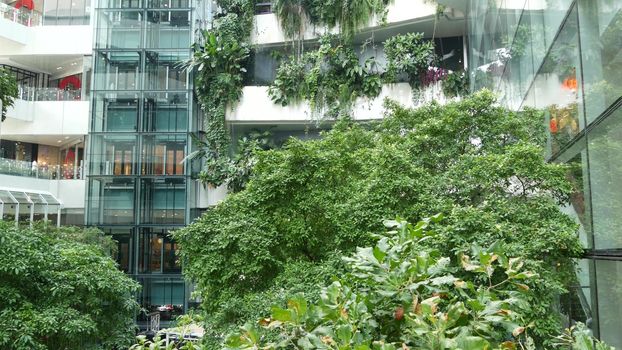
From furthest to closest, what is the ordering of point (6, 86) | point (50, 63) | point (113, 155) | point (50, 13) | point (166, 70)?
point (50, 63), point (50, 13), point (166, 70), point (113, 155), point (6, 86)

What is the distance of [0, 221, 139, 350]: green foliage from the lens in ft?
29.6

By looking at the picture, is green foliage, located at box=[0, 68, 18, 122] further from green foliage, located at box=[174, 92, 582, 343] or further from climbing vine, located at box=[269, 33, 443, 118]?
climbing vine, located at box=[269, 33, 443, 118]

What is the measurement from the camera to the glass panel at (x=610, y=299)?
5.44 meters

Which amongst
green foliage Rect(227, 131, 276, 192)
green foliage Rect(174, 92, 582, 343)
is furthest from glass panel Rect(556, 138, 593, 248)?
green foliage Rect(227, 131, 276, 192)

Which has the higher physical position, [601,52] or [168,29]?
[168,29]

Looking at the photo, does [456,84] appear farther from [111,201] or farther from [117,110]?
[111,201]

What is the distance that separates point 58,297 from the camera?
984 centimetres

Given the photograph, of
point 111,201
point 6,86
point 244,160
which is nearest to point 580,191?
point 6,86

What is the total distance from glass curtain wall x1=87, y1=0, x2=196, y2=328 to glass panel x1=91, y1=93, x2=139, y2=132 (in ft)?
0.12

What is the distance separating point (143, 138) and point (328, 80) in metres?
7.47

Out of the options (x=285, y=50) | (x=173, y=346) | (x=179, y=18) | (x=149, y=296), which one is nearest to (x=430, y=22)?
(x=285, y=50)

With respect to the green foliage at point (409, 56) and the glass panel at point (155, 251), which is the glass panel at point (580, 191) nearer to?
the green foliage at point (409, 56)

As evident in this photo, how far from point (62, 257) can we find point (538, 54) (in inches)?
360

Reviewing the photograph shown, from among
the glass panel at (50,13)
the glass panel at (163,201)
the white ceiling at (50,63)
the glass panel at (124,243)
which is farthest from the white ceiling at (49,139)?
the glass panel at (124,243)
